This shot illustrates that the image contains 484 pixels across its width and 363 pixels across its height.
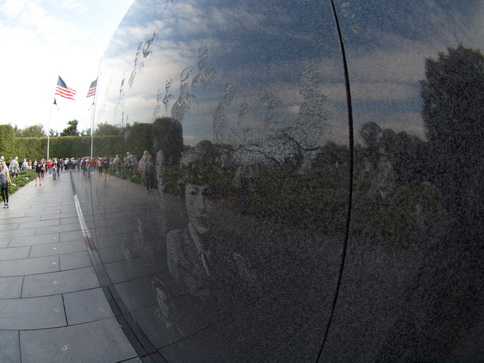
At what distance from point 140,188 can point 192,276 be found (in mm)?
Result: 1484

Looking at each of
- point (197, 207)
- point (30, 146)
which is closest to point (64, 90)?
point (197, 207)

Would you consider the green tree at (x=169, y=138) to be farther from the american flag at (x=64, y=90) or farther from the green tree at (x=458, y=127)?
the american flag at (x=64, y=90)

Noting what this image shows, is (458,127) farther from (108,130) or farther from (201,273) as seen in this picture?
(108,130)

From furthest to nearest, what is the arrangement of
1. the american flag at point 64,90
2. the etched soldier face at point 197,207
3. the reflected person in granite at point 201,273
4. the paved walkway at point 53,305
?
1. the american flag at point 64,90
2. the paved walkway at point 53,305
3. the etched soldier face at point 197,207
4. the reflected person in granite at point 201,273

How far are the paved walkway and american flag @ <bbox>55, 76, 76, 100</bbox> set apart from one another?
18.0 m

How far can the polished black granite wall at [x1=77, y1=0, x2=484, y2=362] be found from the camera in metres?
1.64

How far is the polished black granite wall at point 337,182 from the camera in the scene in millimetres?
1637

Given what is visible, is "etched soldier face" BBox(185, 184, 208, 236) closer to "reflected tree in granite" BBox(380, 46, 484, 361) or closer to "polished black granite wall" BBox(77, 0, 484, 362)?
"polished black granite wall" BBox(77, 0, 484, 362)

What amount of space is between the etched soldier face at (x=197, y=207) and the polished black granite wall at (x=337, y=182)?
0.05 feet

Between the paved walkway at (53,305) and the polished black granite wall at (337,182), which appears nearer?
the polished black granite wall at (337,182)

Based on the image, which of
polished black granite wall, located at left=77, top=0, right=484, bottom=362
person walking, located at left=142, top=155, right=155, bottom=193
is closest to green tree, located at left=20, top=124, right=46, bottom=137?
person walking, located at left=142, top=155, right=155, bottom=193

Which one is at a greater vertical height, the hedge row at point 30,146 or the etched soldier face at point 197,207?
the hedge row at point 30,146

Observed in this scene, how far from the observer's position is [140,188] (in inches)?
150

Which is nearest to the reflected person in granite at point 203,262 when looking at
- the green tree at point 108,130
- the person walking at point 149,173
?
the person walking at point 149,173
